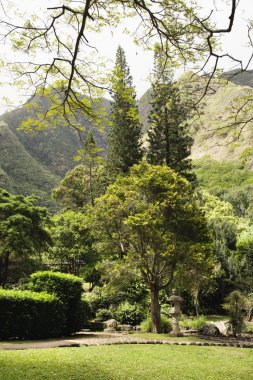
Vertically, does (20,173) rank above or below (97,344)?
above

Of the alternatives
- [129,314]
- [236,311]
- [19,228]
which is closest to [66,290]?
[129,314]

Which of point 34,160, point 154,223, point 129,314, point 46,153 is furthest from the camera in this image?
point 46,153

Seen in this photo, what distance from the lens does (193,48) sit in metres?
4.86

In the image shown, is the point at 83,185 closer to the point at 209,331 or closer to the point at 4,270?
the point at 4,270

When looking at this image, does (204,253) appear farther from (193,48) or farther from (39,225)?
(193,48)

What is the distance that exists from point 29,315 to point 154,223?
5.04 meters

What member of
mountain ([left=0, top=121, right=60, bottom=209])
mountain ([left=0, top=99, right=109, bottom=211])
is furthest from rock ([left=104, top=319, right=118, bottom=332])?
mountain ([left=0, top=121, right=60, bottom=209])

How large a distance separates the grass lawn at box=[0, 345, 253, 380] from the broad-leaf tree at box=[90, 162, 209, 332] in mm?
4319

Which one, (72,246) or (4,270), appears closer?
(4,270)

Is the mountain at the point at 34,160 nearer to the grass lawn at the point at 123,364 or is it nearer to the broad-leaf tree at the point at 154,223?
the broad-leaf tree at the point at 154,223

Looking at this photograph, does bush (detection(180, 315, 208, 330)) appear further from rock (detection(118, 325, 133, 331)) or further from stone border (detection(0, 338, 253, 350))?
stone border (detection(0, 338, 253, 350))

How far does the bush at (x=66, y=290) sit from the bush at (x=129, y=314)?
3.80 metres

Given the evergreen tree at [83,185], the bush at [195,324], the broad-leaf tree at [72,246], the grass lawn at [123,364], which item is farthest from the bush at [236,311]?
the evergreen tree at [83,185]

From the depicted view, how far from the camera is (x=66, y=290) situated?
12477 millimetres
